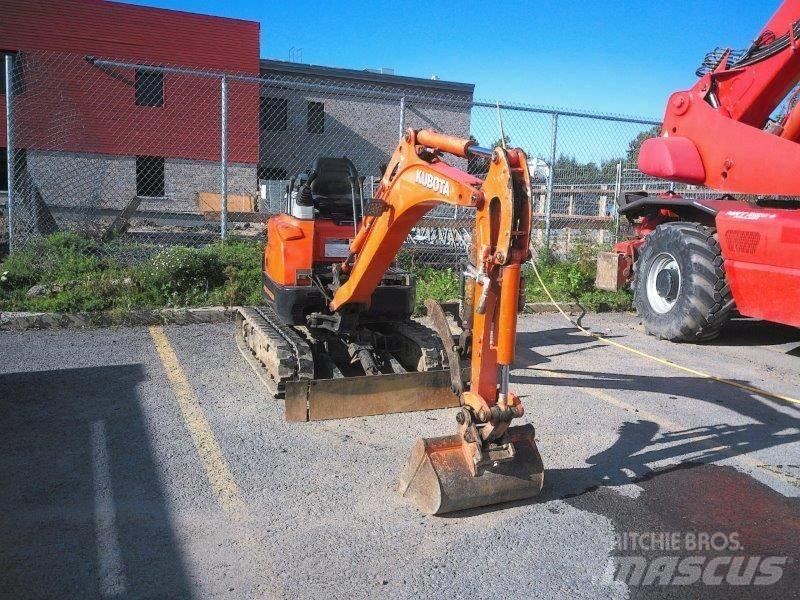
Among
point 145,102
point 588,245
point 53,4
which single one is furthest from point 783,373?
point 53,4

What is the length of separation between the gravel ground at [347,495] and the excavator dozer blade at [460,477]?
10 cm

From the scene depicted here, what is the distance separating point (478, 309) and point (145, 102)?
26994mm

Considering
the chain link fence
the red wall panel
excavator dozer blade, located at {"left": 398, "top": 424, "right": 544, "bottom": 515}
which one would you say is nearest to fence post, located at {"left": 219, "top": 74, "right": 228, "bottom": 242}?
the chain link fence

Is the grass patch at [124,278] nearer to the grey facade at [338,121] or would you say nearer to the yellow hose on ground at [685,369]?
the yellow hose on ground at [685,369]

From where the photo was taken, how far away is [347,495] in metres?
4.20

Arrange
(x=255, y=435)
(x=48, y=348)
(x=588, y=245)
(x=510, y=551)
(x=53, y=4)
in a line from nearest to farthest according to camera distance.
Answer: (x=510, y=551) < (x=255, y=435) < (x=48, y=348) < (x=588, y=245) < (x=53, y=4)

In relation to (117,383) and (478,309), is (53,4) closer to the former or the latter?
(117,383)

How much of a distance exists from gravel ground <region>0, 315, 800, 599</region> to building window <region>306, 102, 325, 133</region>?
28.0m

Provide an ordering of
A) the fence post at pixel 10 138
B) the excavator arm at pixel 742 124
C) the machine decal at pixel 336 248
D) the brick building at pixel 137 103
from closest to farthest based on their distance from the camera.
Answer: the machine decal at pixel 336 248 → the excavator arm at pixel 742 124 → the fence post at pixel 10 138 → the brick building at pixel 137 103

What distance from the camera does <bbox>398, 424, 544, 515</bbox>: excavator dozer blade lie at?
12.8ft

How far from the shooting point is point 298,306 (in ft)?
20.4

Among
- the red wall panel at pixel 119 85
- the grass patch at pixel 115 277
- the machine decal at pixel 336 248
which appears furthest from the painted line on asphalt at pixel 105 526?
the red wall panel at pixel 119 85

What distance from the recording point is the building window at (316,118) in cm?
3319

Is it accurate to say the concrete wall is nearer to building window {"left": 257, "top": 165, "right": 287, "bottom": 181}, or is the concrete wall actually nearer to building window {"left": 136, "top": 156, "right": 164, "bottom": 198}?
building window {"left": 257, "top": 165, "right": 287, "bottom": 181}
